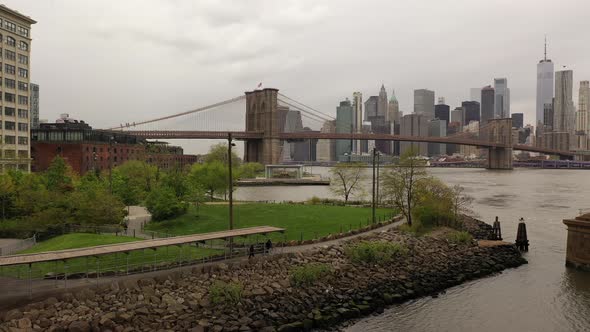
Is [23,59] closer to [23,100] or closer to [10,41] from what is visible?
[10,41]

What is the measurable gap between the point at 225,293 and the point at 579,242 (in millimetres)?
22798

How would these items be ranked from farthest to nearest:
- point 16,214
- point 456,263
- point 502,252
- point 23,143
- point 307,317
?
point 23,143
point 16,214
point 502,252
point 456,263
point 307,317

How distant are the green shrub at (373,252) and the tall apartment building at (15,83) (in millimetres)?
57807

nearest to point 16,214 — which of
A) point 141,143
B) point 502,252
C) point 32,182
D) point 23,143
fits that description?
point 32,182

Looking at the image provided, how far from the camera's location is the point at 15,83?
73125 mm

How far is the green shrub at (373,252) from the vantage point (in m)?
27.5

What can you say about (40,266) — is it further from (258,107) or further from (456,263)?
(258,107)

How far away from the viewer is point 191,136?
112 metres

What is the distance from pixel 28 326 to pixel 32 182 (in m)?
30.2

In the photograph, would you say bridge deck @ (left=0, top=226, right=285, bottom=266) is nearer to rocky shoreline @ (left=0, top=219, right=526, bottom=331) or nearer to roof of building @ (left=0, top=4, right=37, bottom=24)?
rocky shoreline @ (left=0, top=219, right=526, bottom=331)

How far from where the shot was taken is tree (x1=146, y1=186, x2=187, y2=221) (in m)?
38.1

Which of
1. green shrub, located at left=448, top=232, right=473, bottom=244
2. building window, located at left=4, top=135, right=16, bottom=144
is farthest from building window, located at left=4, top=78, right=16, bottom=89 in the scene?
green shrub, located at left=448, top=232, right=473, bottom=244

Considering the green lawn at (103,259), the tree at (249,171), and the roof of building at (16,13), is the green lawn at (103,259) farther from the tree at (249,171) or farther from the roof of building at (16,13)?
the tree at (249,171)

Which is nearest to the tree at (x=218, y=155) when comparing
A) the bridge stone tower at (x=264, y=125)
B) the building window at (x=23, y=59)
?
the bridge stone tower at (x=264, y=125)
